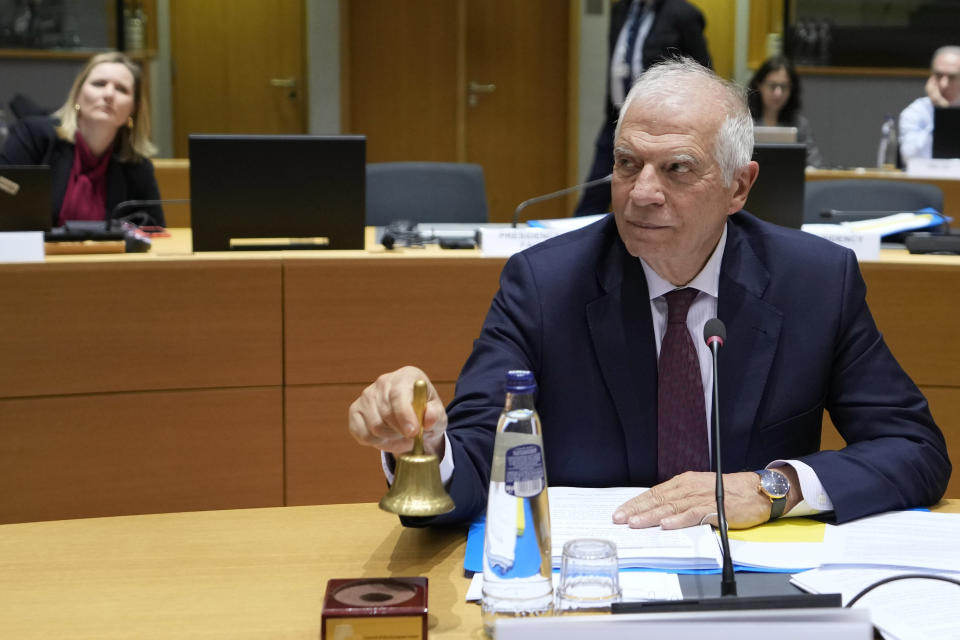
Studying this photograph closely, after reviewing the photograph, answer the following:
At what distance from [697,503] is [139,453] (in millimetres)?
1709

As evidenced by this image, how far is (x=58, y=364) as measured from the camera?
102 inches

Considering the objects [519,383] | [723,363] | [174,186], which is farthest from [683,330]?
[174,186]

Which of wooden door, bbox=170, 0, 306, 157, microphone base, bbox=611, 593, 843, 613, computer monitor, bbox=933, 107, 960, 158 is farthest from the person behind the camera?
wooden door, bbox=170, 0, 306, 157

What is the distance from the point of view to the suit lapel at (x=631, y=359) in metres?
1.60

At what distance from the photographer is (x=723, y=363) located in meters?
1.62

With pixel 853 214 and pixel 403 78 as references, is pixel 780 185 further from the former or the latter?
pixel 403 78

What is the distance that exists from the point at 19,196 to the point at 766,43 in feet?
19.2

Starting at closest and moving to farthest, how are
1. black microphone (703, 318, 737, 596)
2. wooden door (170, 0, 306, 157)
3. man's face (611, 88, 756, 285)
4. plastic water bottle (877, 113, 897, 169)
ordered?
black microphone (703, 318, 737, 596)
man's face (611, 88, 756, 285)
plastic water bottle (877, 113, 897, 169)
wooden door (170, 0, 306, 157)

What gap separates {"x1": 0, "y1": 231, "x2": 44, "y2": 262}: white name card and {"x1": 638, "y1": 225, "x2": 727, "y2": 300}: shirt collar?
1.58 m

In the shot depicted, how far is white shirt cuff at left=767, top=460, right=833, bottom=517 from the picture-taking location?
1.39 meters

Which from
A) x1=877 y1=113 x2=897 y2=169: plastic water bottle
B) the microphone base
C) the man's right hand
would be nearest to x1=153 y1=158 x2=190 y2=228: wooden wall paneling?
x1=877 y1=113 x2=897 y2=169: plastic water bottle

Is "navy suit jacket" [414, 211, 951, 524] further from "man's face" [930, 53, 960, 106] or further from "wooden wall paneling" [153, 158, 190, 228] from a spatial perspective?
"man's face" [930, 53, 960, 106]

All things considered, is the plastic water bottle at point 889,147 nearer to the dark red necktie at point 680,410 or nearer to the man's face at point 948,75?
the man's face at point 948,75

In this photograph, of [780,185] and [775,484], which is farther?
[780,185]
